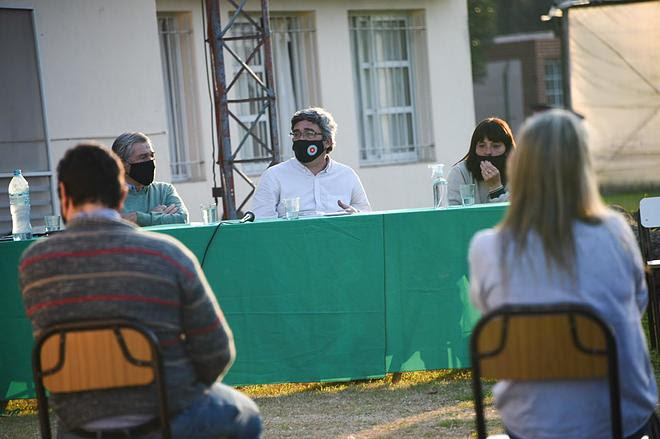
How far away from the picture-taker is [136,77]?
12.8 meters

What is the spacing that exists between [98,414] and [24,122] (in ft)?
28.7

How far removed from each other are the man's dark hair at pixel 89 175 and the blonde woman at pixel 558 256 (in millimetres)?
1111

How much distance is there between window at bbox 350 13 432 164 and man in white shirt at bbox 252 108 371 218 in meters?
9.07

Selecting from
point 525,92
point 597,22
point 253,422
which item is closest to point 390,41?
point 597,22

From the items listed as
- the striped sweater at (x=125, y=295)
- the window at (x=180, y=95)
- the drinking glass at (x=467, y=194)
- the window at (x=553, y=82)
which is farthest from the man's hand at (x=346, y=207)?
the window at (x=553, y=82)

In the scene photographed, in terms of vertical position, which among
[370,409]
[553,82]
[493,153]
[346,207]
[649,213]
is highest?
[553,82]

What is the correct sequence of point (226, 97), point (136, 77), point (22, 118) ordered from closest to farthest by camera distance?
point (22, 118)
point (226, 97)
point (136, 77)

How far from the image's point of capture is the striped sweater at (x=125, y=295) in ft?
11.4

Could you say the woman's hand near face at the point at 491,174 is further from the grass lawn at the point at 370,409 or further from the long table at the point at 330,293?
the grass lawn at the point at 370,409

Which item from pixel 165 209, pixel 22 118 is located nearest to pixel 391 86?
pixel 22 118

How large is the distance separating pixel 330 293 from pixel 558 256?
348cm

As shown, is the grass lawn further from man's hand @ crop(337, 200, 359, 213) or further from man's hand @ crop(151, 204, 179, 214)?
man's hand @ crop(151, 204, 179, 214)

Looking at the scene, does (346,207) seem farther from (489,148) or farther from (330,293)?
(489,148)

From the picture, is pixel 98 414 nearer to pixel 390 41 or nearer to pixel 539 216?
pixel 539 216
